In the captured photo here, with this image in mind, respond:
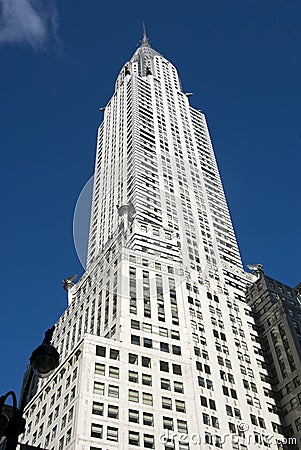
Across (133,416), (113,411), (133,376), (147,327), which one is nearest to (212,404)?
(133,376)

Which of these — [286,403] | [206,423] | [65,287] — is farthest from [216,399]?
[65,287]

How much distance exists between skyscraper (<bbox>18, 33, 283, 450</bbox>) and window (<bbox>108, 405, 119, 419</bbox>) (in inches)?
4.8

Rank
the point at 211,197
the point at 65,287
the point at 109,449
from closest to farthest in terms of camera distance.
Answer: the point at 109,449, the point at 65,287, the point at 211,197

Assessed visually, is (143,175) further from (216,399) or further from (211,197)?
(216,399)

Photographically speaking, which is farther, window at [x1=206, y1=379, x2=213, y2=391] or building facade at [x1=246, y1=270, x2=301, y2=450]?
building facade at [x1=246, y1=270, x2=301, y2=450]

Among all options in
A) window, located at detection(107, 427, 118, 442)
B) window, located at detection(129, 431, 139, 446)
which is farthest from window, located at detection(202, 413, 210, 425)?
window, located at detection(107, 427, 118, 442)

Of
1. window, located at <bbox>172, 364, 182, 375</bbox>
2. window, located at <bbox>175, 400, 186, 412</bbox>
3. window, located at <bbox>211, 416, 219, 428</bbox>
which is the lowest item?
window, located at <bbox>211, 416, 219, 428</bbox>

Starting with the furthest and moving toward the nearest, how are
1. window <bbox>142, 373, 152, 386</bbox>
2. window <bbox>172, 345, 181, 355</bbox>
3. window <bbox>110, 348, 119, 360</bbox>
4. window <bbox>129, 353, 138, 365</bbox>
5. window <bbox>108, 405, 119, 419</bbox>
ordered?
window <bbox>172, 345, 181, 355</bbox> → window <bbox>129, 353, 138, 365</bbox> → window <bbox>110, 348, 119, 360</bbox> → window <bbox>142, 373, 152, 386</bbox> → window <bbox>108, 405, 119, 419</bbox>

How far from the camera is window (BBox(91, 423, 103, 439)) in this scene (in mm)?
53719

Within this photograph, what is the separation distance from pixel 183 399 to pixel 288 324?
21603 millimetres

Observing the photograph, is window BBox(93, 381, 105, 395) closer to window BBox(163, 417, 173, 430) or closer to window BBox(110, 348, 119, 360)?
window BBox(110, 348, 119, 360)

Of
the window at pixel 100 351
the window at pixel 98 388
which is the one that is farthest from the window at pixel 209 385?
the window at pixel 98 388

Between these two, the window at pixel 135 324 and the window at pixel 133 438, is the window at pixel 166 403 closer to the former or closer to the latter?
the window at pixel 133 438

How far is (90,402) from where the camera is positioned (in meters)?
56.8
